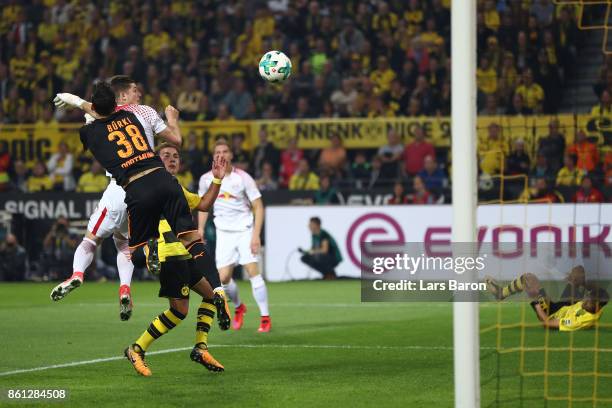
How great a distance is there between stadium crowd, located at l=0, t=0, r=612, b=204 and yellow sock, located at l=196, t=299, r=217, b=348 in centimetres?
1067

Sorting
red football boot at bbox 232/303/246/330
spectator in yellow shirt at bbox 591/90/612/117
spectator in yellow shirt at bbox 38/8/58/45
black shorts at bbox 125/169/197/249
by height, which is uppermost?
spectator in yellow shirt at bbox 38/8/58/45

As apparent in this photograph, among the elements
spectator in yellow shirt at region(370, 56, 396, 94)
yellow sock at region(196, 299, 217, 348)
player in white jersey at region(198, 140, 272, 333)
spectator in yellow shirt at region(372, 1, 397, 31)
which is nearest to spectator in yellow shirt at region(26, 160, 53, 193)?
spectator in yellow shirt at region(370, 56, 396, 94)

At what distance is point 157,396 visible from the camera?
27.7 ft

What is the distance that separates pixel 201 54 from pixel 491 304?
13069 mm

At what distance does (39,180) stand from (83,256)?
12.8 meters

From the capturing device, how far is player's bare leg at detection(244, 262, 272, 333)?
13.2 metres

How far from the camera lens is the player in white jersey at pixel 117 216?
10.1 metres

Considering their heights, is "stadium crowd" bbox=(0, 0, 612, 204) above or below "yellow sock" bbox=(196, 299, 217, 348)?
above

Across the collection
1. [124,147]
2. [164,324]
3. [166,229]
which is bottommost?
[164,324]

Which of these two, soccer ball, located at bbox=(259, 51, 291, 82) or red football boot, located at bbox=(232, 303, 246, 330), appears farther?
red football boot, located at bbox=(232, 303, 246, 330)

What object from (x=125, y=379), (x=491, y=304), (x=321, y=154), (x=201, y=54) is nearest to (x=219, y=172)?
(x=125, y=379)

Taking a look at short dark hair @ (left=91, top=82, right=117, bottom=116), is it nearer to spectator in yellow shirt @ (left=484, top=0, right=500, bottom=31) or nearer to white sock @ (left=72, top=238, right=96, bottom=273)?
white sock @ (left=72, top=238, right=96, bottom=273)

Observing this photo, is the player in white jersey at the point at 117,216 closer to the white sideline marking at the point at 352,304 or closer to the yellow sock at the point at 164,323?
the yellow sock at the point at 164,323

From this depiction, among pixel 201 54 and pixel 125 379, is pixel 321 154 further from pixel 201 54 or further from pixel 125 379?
pixel 125 379
